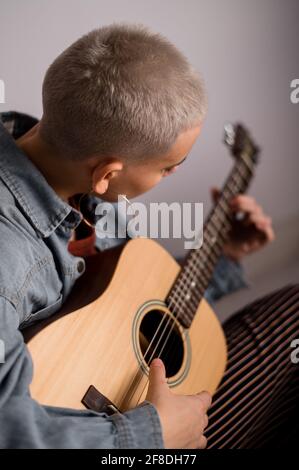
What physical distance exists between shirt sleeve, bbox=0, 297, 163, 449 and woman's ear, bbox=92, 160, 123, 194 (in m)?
0.21

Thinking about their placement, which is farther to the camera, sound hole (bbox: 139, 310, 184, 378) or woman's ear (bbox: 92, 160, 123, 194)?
sound hole (bbox: 139, 310, 184, 378)

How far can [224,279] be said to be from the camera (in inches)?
49.8

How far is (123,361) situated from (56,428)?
0.52 ft

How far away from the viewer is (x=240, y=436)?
0.90 m

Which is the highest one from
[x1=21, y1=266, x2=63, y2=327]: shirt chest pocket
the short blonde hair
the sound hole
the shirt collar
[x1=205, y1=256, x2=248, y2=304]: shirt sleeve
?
the short blonde hair

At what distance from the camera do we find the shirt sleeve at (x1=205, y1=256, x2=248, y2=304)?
1246 mm

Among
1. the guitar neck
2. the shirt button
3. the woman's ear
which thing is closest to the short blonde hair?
the woman's ear

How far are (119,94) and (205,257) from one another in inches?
16.1

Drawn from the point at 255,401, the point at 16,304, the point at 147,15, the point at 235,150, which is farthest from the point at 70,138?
the point at 255,401

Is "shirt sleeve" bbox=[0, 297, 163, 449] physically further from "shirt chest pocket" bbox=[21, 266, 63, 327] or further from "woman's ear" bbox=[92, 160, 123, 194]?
"woman's ear" bbox=[92, 160, 123, 194]

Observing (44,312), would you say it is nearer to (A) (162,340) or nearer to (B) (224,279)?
(A) (162,340)

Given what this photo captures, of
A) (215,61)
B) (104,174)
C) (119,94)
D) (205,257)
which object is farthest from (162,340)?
(215,61)

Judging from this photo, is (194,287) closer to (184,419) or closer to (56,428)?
(184,419)

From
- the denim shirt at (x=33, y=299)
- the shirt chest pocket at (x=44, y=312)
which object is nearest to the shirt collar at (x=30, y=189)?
the denim shirt at (x=33, y=299)
